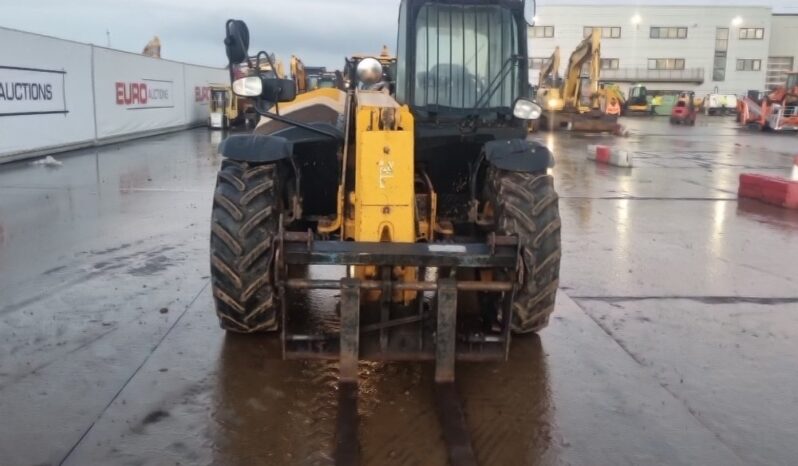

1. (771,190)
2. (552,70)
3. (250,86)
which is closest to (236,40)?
(250,86)

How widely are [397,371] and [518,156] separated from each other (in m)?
A: 1.68

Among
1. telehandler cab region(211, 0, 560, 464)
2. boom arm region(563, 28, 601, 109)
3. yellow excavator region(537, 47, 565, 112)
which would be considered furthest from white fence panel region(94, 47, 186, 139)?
boom arm region(563, 28, 601, 109)

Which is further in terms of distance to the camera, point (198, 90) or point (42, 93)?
point (198, 90)

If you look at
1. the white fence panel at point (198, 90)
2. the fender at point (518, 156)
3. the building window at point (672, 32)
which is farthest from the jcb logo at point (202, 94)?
the building window at point (672, 32)

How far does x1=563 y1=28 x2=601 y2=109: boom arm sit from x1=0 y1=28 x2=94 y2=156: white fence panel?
19298 mm

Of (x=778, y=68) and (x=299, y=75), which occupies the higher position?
(x=778, y=68)

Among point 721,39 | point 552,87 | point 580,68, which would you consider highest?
point 721,39

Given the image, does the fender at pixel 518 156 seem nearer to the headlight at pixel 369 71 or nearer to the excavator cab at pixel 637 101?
the headlight at pixel 369 71

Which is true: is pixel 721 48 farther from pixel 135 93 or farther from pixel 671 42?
pixel 135 93

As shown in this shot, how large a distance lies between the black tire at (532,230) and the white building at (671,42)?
215ft

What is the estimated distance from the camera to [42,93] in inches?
667

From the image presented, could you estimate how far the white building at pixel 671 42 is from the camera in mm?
67562

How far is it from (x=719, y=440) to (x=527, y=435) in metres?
1.08

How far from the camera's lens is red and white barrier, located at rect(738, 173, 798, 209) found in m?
11.6
